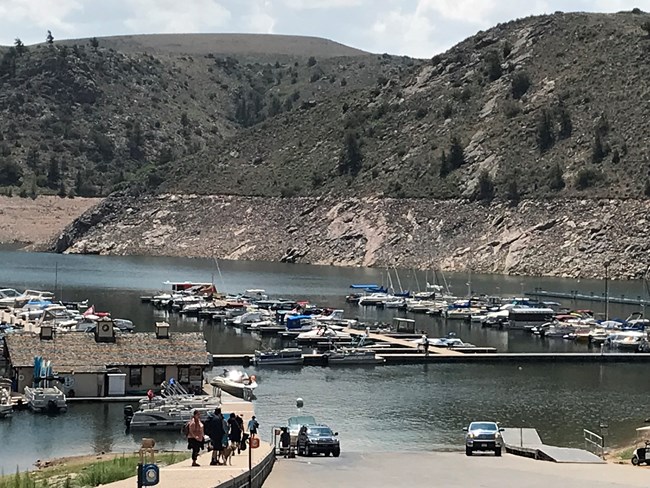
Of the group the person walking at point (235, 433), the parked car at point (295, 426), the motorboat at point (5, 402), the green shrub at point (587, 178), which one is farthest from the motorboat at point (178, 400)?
the green shrub at point (587, 178)

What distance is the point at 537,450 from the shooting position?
169 ft

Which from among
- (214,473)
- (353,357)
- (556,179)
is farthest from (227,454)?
(556,179)

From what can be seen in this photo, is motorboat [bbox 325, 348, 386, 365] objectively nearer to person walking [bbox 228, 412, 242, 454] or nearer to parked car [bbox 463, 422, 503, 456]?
parked car [bbox 463, 422, 503, 456]

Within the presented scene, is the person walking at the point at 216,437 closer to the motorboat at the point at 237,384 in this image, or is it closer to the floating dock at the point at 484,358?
the motorboat at the point at 237,384

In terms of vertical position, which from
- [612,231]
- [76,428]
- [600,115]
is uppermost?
[600,115]

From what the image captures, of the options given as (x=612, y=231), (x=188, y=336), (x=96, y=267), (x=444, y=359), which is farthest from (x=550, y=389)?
(x=96, y=267)

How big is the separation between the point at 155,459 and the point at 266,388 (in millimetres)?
27541

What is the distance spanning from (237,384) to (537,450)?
24.0m

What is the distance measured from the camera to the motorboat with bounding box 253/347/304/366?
85.7 m

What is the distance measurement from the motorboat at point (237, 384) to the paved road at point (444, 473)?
2105cm

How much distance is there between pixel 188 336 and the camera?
242 feet

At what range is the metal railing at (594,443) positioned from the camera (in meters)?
55.5

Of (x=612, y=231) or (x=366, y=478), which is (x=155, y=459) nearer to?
(x=366, y=478)

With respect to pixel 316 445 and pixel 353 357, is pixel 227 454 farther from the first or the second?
pixel 353 357
